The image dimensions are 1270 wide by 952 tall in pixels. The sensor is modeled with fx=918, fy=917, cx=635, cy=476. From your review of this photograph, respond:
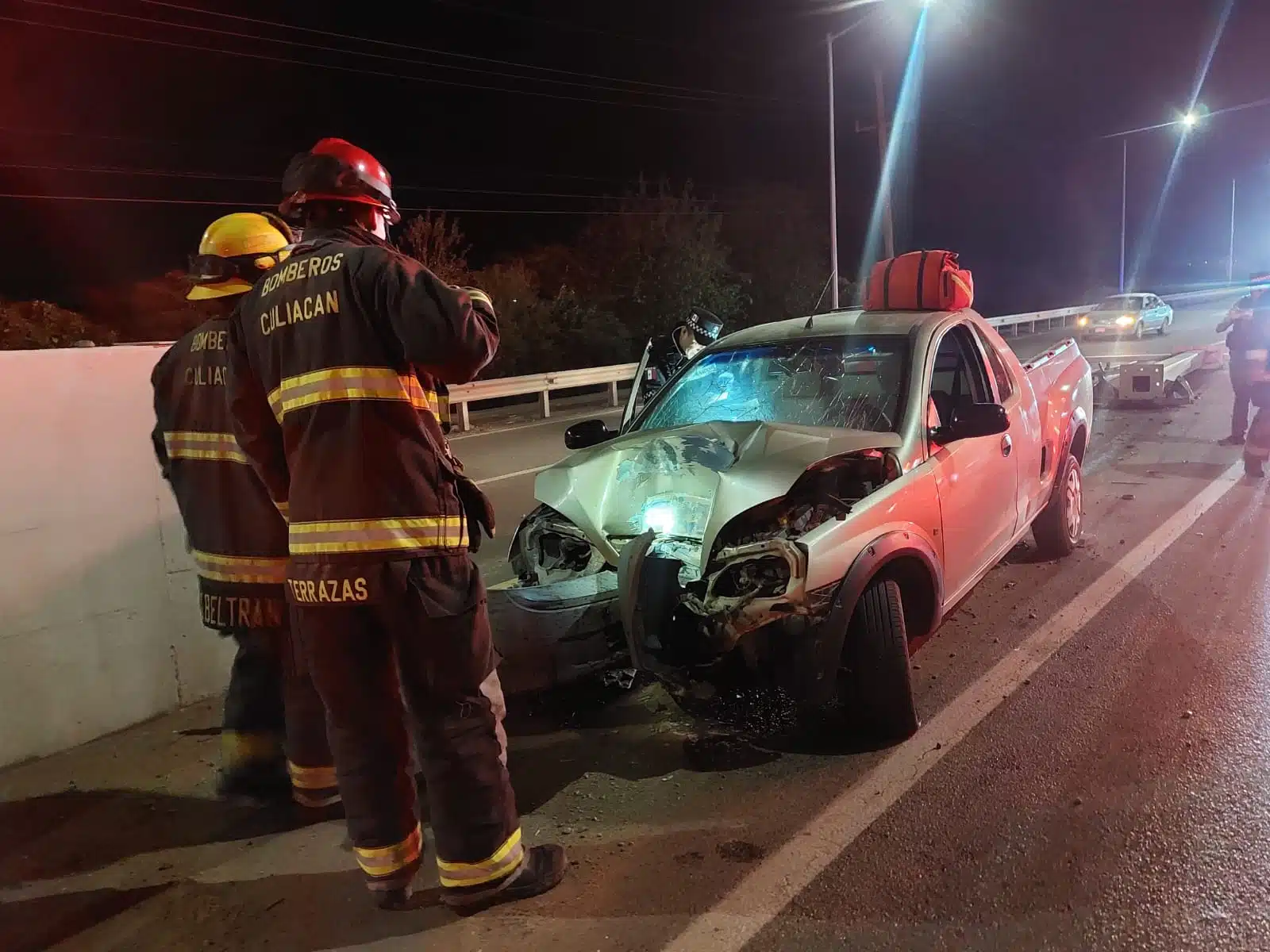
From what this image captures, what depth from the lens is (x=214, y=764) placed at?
3.78 meters

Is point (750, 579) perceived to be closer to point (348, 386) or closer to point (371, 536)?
point (371, 536)

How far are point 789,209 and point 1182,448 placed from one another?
2829 cm

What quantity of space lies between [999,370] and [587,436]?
2297 millimetres

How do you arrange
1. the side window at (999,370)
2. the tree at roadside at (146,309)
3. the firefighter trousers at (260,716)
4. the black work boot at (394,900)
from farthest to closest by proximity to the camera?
the tree at roadside at (146,309), the side window at (999,370), the firefighter trousers at (260,716), the black work boot at (394,900)

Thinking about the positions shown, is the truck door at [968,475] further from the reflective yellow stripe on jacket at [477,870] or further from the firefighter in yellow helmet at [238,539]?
the firefighter in yellow helmet at [238,539]

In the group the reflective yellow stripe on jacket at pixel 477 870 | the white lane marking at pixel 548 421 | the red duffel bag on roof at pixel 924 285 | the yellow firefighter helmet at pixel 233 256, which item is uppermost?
the yellow firefighter helmet at pixel 233 256

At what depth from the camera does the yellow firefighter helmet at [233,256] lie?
3467mm

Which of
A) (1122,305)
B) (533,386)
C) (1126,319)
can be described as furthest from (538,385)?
(1122,305)

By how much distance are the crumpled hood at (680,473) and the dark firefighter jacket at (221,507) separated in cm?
121

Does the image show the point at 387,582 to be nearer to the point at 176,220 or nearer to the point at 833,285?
the point at 833,285

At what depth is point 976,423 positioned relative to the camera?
13.2 feet

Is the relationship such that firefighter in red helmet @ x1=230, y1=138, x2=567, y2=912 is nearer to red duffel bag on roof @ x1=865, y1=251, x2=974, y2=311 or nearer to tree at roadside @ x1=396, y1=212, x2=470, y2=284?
red duffel bag on roof @ x1=865, y1=251, x2=974, y2=311

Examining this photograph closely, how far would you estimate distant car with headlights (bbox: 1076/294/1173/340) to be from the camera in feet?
80.6

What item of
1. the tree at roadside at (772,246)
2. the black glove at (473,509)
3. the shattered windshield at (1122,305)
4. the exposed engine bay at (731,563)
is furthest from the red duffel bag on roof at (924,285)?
the tree at roadside at (772,246)
